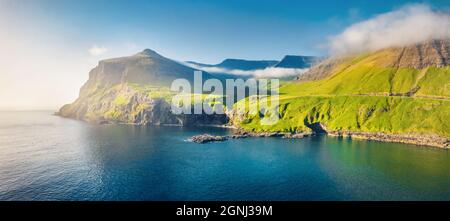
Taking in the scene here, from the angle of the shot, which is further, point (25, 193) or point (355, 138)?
point (355, 138)

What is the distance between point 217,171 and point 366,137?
12174cm

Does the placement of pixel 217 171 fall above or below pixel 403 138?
below

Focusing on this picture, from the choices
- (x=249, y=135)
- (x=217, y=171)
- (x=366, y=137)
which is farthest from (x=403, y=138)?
(x=217, y=171)

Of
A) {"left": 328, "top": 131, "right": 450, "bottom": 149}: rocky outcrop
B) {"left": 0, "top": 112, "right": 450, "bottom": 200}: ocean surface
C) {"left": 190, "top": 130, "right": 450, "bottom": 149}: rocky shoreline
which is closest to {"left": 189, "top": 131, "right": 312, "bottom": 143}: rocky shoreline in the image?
{"left": 190, "top": 130, "right": 450, "bottom": 149}: rocky shoreline

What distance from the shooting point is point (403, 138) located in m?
168

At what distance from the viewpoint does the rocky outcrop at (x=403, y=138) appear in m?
154

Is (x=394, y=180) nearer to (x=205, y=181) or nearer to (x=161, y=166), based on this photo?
(x=205, y=181)

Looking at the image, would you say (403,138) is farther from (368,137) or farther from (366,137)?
(366,137)

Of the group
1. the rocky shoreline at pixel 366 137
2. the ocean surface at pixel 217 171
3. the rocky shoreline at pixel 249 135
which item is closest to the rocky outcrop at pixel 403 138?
the rocky shoreline at pixel 366 137

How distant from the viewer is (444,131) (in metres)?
159
